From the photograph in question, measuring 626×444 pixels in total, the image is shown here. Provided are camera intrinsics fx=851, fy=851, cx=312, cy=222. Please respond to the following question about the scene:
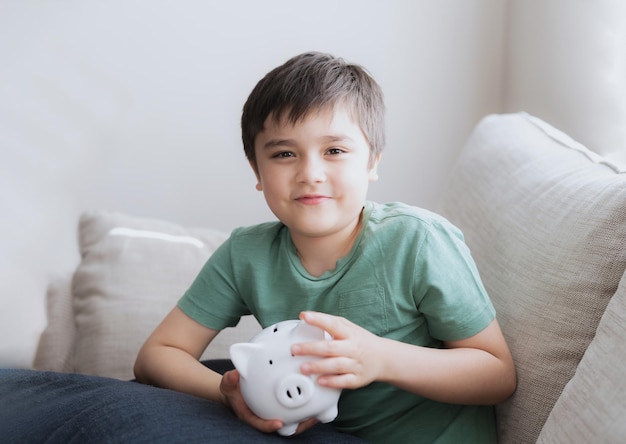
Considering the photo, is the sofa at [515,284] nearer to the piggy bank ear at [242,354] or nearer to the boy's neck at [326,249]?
the piggy bank ear at [242,354]

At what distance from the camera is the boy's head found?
1184 mm

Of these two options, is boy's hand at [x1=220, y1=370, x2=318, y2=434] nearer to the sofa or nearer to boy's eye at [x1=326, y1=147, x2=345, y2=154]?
the sofa

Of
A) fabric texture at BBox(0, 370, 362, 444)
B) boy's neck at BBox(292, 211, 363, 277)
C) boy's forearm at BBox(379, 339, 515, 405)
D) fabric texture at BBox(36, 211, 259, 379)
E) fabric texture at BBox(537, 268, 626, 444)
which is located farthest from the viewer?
fabric texture at BBox(36, 211, 259, 379)

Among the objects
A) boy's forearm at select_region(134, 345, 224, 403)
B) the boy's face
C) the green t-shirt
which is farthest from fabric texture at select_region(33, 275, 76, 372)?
the boy's face

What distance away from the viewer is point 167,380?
1.31m

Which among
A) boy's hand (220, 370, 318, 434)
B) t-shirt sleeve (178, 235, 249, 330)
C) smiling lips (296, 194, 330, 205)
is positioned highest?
smiling lips (296, 194, 330, 205)

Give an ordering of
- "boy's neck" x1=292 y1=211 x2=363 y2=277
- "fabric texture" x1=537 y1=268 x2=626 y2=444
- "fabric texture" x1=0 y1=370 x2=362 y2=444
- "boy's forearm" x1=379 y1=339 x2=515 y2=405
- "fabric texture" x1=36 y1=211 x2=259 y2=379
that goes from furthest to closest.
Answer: "fabric texture" x1=36 y1=211 x2=259 y2=379 → "boy's neck" x1=292 y1=211 x2=363 y2=277 → "boy's forearm" x1=379 y1=339 x2=515 y2=405 → "fabric texture" x1=0 y1=370 x2=362 y2=444 → "fabric texture" x1=537 y1=268 x2=626 y2=444

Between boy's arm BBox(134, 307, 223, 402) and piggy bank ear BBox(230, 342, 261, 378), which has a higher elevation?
piggy bank ear BBox(230, 342, 261, 378)

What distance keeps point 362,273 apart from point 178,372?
33 cm

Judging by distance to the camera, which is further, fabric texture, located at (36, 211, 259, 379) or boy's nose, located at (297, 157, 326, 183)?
fabric texture, located at (36, 211, 259, 379)

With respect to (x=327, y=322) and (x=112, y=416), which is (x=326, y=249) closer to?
(x=327, y=322)

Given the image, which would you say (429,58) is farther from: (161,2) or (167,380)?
(167,380)

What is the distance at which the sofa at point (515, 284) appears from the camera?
998 millimetres

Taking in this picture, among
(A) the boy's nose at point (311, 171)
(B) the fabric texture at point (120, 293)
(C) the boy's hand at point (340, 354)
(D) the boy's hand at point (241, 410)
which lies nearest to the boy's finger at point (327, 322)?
(C) the boy's hand at point (340, 354)
